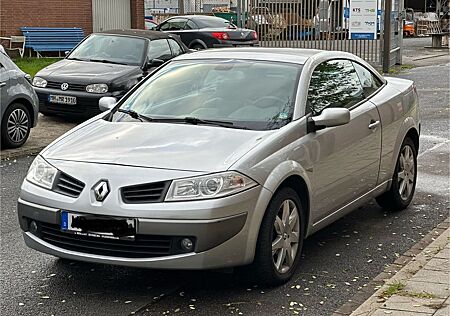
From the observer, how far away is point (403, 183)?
25.0 feet

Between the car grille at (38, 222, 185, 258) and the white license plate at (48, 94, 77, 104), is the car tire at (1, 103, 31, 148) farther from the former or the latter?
the car grille at (38, 222, 185, 258)

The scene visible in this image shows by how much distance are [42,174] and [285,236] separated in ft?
5.61

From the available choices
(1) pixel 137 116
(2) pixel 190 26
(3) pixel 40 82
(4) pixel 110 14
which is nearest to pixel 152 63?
(3) pixel 40 82

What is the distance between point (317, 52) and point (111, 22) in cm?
2447

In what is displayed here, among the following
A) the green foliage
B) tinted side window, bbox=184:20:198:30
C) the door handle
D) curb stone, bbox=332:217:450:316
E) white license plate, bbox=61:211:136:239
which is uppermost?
tinted side window, bbox=184:20:198:30

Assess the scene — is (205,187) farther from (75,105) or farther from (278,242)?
(75,105)

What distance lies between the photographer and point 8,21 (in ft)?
86.1

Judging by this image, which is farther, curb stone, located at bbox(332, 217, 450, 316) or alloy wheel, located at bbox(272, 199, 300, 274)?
alloy wheel, located at bbox(272, 199, 300, 274)

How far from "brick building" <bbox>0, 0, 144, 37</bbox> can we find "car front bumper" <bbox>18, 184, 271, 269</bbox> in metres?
22.5

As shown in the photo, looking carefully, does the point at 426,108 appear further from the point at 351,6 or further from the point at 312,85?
the point at 312,85

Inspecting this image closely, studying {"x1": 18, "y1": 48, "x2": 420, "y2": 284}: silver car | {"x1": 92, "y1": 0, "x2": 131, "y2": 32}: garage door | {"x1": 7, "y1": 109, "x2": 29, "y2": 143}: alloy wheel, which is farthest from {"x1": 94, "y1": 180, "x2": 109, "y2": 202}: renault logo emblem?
{"x1": 92, "y1": 0, "x2": 131, "y2": 32}: garage door

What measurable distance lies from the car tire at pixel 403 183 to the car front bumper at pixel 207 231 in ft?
8.82

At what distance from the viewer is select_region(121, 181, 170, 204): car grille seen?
16.1ft

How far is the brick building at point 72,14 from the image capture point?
2638 centimetres
